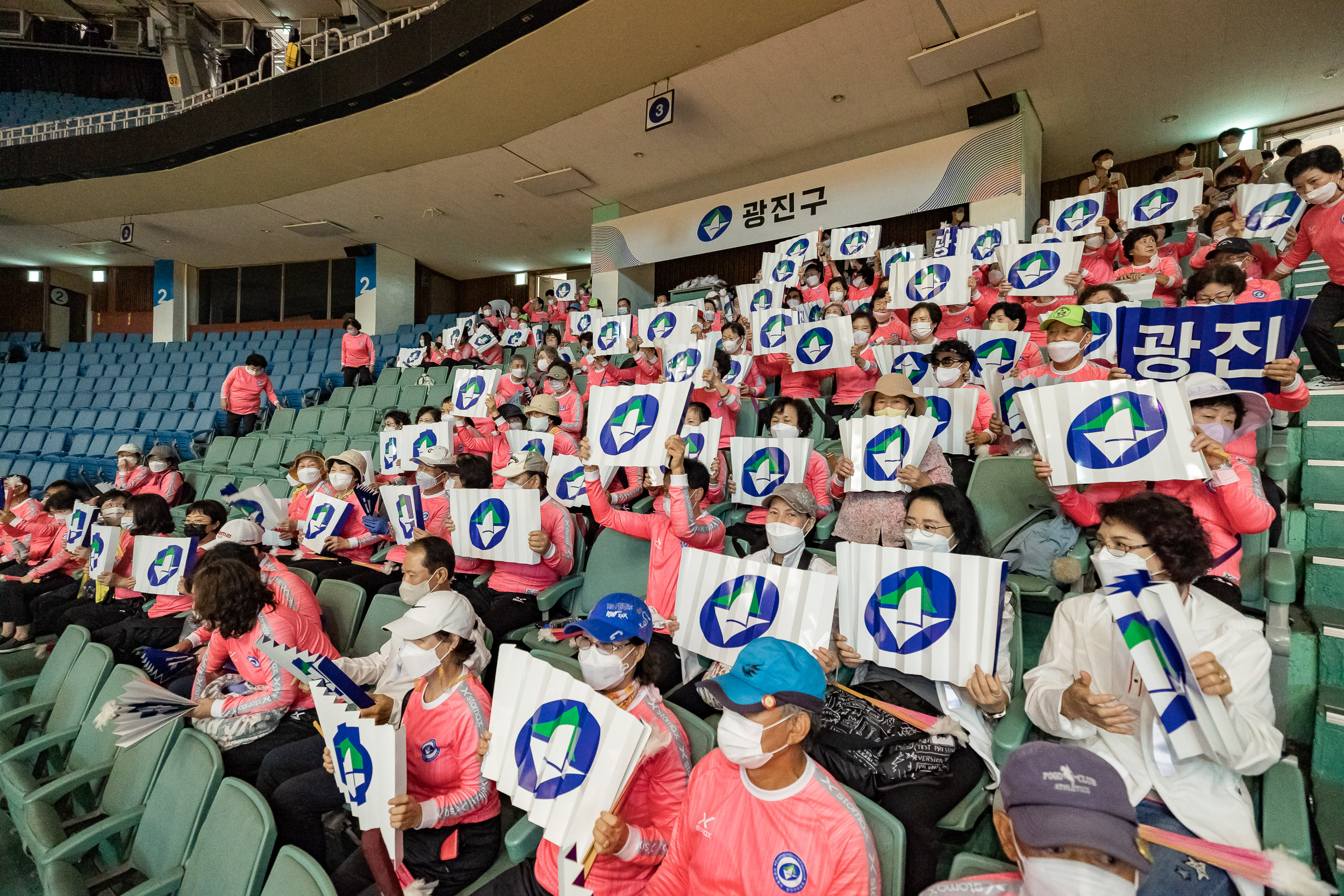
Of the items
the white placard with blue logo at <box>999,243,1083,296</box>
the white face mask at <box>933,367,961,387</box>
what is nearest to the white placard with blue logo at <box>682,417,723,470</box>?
the white face mask at <box>933,367,961,387</box>

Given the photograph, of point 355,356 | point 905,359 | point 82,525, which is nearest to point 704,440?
point 905,359

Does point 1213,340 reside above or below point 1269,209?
below

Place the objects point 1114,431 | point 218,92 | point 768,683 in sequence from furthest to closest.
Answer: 1. point 218,92
2. point 1114,431
3. point 768,683

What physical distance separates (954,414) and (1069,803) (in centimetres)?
273

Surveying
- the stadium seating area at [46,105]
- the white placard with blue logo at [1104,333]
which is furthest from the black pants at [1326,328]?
the stadium seating area at [46,105]

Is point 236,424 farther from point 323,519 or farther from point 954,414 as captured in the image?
point 954,414

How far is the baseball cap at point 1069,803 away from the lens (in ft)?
3.40

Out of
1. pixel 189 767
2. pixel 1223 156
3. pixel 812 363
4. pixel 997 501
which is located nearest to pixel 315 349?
pixel 812 363

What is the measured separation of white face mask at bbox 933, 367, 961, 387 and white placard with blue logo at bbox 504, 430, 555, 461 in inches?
106

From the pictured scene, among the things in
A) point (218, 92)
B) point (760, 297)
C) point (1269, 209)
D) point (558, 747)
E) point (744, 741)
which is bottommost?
point (558, 747)

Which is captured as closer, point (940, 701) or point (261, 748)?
point (940, 701)

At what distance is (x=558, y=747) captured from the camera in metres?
1.60

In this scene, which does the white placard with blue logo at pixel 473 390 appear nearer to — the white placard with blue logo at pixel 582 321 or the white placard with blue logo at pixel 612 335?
the white placard with blue logo at pixel 612 335

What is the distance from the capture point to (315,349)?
1278 centimetres
